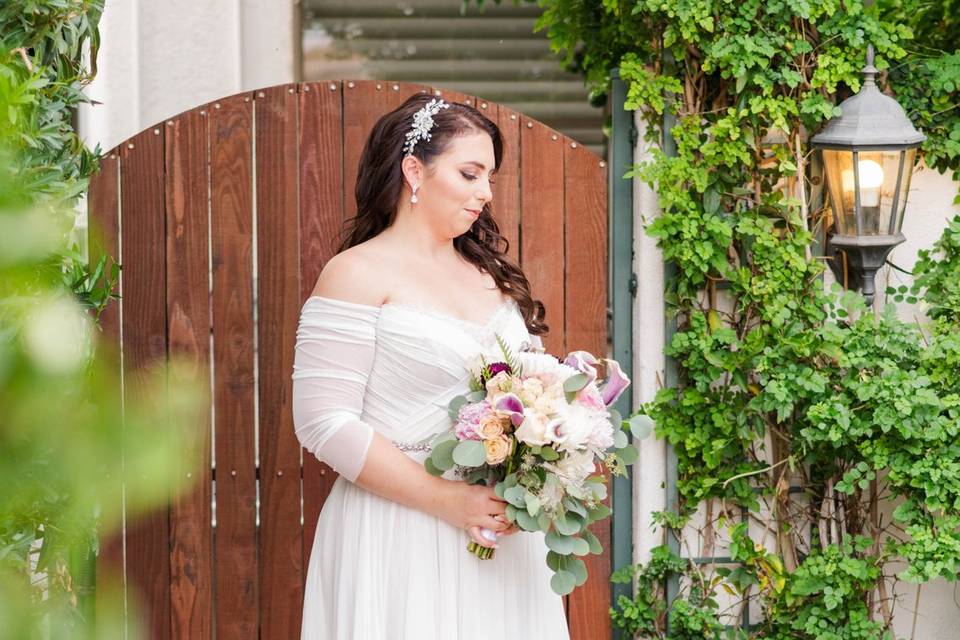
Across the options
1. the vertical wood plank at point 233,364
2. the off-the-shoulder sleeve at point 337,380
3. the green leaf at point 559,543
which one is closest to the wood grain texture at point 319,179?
the vertical wood plank at point 233,364

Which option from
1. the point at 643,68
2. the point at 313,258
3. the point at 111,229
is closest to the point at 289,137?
the point at 313,258

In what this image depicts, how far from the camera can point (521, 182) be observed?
324 cm

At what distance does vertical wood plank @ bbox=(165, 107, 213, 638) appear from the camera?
315 cm

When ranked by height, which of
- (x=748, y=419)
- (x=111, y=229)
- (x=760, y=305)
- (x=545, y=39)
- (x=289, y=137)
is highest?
(x=545, y=39)

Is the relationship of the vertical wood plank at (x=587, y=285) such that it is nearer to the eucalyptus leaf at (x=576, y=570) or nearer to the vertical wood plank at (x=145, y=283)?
the eucalyptus leaf at (x=576, y=570)

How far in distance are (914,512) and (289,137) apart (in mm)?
2019

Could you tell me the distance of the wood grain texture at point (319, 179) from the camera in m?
3.15

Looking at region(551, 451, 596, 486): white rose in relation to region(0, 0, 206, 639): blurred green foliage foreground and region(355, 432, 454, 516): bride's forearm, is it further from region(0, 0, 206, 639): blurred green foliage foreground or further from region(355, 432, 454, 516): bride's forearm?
region(0, 0, 206, 639): blurred green foliage foreground

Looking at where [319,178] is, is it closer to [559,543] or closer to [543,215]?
[543,215]

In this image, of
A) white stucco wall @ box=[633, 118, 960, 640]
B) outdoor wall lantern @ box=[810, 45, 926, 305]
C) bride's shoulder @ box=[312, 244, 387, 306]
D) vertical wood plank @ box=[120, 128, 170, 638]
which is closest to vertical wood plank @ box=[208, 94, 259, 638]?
vertical wood plank @ box=[120, 128, 170, 638]

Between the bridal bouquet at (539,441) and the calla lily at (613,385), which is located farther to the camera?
the calla lily at (613,385)

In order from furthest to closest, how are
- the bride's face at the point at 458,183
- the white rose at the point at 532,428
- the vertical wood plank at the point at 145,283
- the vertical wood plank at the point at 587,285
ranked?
1. the vertical wood plank at the point at 587,285
2. the vertical wood plank at the point at 145,283
3. the bride's face at the point at 458,183
4. the white rose at the point at 532,428

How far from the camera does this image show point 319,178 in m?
3.16

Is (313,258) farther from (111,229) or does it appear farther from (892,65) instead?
(892,65)
